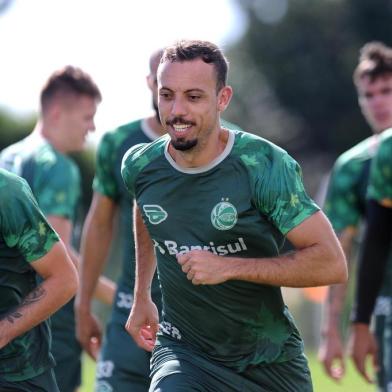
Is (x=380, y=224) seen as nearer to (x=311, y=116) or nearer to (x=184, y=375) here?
(x=184, y=375)

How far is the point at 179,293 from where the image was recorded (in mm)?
6191

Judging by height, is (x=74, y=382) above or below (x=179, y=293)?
below

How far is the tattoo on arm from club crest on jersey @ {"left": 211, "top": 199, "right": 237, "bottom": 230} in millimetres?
823

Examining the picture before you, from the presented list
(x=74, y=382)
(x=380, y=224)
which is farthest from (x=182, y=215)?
(x=74, y=382)

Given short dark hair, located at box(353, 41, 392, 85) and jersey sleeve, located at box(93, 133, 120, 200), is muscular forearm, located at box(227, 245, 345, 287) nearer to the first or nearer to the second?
jersey sleeve, located at box(93, 133, 120, 200)

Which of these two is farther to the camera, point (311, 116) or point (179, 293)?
point (311, 116)

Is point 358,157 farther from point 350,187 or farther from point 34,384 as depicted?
point 34,384

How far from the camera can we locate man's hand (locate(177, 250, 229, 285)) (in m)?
5.50

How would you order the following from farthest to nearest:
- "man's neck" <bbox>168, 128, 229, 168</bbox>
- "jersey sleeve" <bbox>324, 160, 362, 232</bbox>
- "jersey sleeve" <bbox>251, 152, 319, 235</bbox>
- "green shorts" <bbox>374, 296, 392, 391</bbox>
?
"jersey sleeve" <bbox>324, 160, 362, 232</bbox> → "green shorts" <bbox>374, 296, 392, 391</bbox> → "man's neck" <bbox>168, 128, 229, 168</bbox> → "jersey sleeve" <bbox>251, 152, 319, 235</bbox>

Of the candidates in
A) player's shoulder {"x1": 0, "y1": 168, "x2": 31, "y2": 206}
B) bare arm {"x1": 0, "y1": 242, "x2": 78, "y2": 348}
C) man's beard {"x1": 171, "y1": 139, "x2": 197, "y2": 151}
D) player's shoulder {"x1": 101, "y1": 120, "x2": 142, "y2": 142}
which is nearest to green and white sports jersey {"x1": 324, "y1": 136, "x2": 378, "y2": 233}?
player's shoulder {"x1": 101, "y1": 120, "x2": 142, "y2": 142}

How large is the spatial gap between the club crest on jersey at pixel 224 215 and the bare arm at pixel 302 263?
0.26 metres

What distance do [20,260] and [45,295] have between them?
0.84 feet

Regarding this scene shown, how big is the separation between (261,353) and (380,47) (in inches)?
185

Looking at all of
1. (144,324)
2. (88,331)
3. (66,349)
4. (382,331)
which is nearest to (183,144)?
(144,324)
